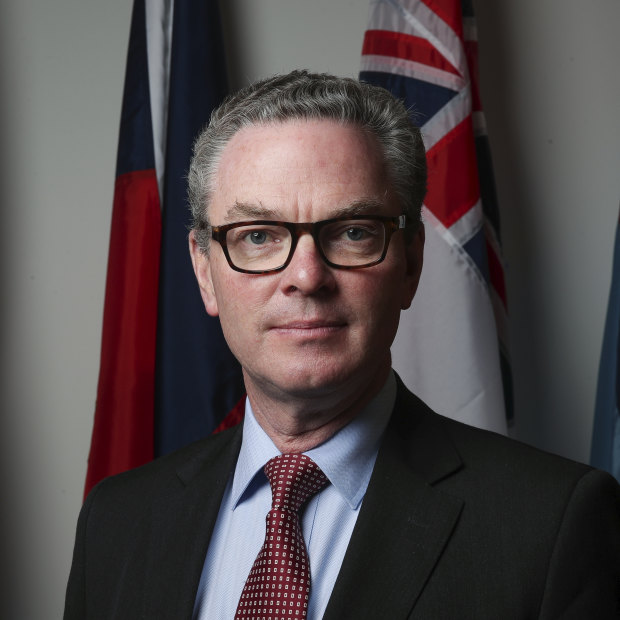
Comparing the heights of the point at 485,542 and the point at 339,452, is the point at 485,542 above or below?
below

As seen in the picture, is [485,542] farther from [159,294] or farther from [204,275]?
[159,294]

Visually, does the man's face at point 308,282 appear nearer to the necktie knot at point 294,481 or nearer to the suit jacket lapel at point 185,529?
the necktie knot at point 294,481

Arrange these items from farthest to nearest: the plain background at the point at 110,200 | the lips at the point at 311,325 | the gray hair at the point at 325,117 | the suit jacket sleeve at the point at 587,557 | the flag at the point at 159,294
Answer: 1. the plain background at the point at 110,200
2. the flag at the point at 159,294
3. the gray hair at the point at 325,117
4. the lips at the point at 311,325
5. the suit jacket sleeve at the point at 587,557

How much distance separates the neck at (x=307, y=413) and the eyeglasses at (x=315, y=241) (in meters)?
0.20

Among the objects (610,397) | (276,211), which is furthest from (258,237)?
(610,397)

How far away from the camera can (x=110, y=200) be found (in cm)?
261

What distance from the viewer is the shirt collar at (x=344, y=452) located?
1293 mm

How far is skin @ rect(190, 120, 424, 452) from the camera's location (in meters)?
1.25

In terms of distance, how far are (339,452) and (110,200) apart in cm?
158

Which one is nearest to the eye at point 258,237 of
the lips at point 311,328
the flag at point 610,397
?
the lips at point 311,328

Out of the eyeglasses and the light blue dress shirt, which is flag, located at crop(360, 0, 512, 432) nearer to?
the light blue dress shirt

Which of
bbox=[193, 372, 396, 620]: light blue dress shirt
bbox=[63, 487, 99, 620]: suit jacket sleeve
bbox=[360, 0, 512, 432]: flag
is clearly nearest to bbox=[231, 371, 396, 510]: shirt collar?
bbox=[193, 372, 396, 620]: light blue dress shirt

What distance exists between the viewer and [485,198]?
7.59 ft

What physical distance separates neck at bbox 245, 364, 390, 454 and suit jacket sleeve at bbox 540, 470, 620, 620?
1.19ft
